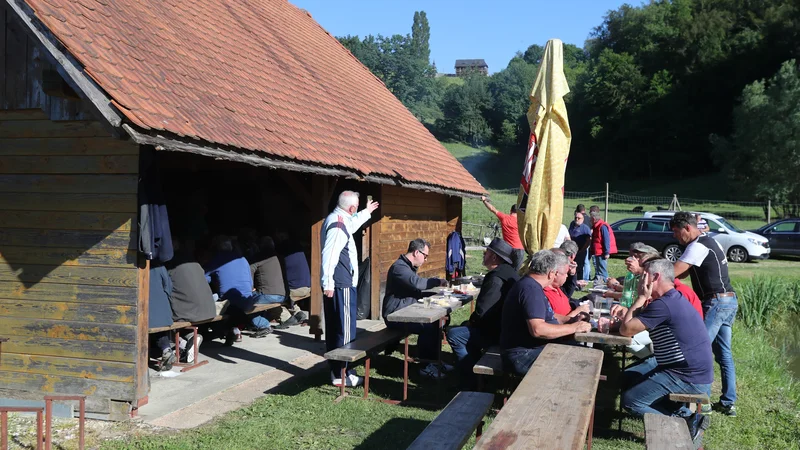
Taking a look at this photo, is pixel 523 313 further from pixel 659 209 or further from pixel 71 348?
pixel 659 209

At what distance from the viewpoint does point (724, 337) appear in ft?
21.3

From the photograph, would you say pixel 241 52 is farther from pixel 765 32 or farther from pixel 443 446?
pixel 765 32

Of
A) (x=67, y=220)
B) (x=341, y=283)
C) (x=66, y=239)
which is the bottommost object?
(x=341, y=283)

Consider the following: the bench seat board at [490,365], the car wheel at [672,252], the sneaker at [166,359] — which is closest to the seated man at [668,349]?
the bench seat board at [490,365]

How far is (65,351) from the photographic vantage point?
5711 mm

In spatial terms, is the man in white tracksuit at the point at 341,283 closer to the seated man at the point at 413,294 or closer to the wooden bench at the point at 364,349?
the wooden bench at the point at 364,349

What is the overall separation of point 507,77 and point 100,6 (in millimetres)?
96654

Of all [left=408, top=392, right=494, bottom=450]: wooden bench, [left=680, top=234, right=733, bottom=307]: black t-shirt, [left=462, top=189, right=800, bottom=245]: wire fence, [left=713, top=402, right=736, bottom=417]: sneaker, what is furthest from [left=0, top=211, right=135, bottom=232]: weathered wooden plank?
[left=462, top=189, right=800, bottom=245]: wire fence

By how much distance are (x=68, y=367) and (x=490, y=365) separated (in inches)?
140

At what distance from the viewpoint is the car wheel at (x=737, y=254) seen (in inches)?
843

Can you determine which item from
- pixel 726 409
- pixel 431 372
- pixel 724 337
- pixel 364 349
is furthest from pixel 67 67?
pixel 726 409

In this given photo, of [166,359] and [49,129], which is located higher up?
[49,129]

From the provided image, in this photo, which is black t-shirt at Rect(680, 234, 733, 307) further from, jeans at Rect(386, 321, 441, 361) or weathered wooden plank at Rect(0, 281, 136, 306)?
weathered wooden plank at Rect(0, 281, 136, 306)

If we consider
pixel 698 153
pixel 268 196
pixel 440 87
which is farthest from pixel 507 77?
pixel 268 196
